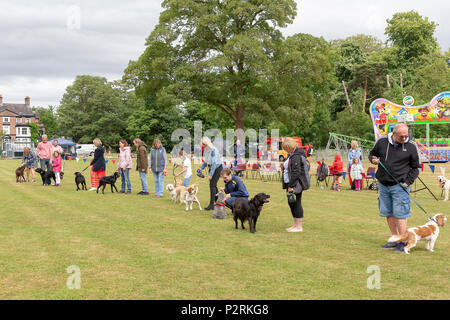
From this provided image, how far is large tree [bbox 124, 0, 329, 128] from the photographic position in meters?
30.6

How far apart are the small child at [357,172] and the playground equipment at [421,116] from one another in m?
15.1

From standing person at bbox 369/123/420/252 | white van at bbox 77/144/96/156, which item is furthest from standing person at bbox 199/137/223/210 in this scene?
white van at bbox 77/144/96/156

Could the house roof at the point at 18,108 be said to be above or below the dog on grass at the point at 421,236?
above

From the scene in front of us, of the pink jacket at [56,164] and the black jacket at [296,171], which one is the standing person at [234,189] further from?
the pink jacket at [56,164]

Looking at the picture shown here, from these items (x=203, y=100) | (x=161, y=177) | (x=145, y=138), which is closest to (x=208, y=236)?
(x=161, y=177)

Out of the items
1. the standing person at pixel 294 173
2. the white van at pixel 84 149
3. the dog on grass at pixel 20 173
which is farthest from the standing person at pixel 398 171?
the white van at pixel 84 149

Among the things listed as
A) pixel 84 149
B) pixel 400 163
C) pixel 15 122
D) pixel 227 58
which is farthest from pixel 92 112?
pixel 400 163

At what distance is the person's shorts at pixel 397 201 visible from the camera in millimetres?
6594

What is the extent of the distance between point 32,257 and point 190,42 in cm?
2825

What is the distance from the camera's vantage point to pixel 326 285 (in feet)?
16.6

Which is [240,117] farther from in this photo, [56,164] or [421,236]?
[421,236]

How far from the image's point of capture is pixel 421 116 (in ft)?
100.0

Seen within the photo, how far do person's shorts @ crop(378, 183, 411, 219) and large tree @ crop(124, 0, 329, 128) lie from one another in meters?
23.9

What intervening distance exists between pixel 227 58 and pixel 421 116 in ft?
47.1
